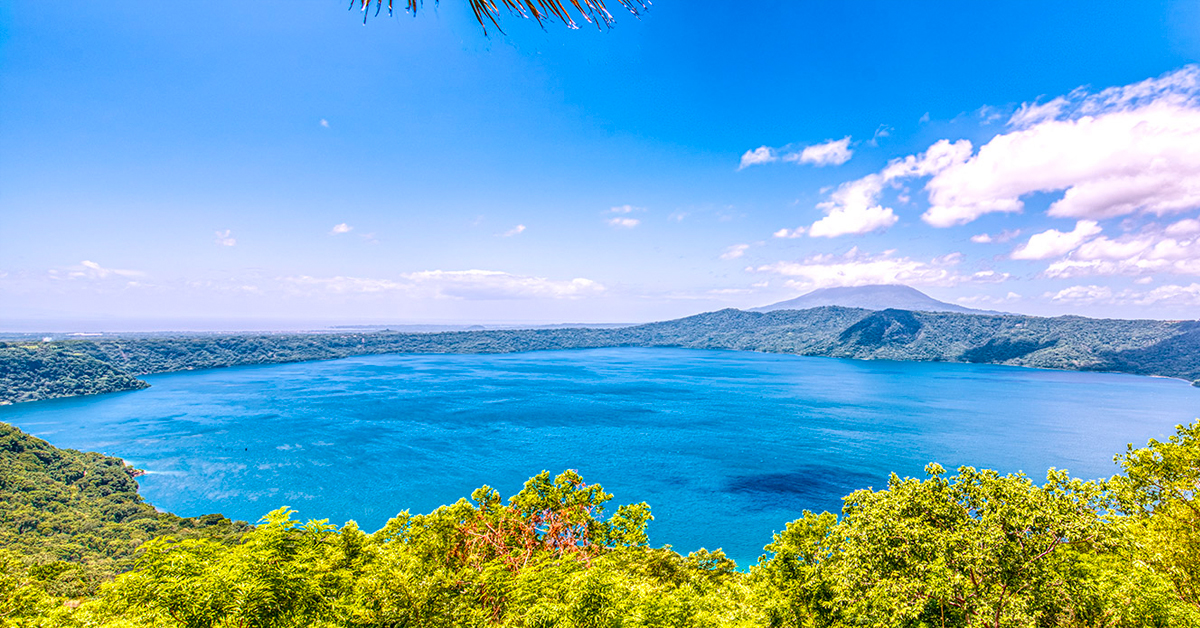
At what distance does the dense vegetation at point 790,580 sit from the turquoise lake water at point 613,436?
28162mm

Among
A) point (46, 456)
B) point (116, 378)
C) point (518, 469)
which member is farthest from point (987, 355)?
point (116, 378)

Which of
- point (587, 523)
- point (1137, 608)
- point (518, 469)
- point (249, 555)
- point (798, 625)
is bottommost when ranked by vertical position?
point (518, 469)

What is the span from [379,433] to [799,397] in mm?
91186

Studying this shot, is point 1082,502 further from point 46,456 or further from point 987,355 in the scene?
point 987,355

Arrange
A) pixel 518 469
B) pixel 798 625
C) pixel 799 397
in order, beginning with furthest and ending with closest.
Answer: pixel 799 397
pixel 518 469
pixel 798 625

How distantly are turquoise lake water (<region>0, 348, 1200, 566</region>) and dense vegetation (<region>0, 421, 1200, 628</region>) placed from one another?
92.4ft

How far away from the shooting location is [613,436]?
74.8 meters

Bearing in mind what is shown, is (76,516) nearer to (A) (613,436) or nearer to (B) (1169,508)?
(A) (613,436)

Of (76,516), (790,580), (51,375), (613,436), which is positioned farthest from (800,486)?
(51,375)

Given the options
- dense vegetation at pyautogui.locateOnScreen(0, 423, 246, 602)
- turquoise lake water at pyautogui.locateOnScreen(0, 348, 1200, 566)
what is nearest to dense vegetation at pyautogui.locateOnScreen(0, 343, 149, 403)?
turquoise lake water at pyautogui.locateOnScreen(0, 348, 1200, 566)

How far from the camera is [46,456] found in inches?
2040

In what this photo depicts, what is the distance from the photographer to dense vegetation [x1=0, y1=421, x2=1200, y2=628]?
8.97 metres

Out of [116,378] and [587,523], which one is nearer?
[587,523]

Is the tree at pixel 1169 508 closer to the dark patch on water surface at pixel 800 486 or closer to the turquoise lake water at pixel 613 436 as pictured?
the turquoise lake water at pixel 613 436
